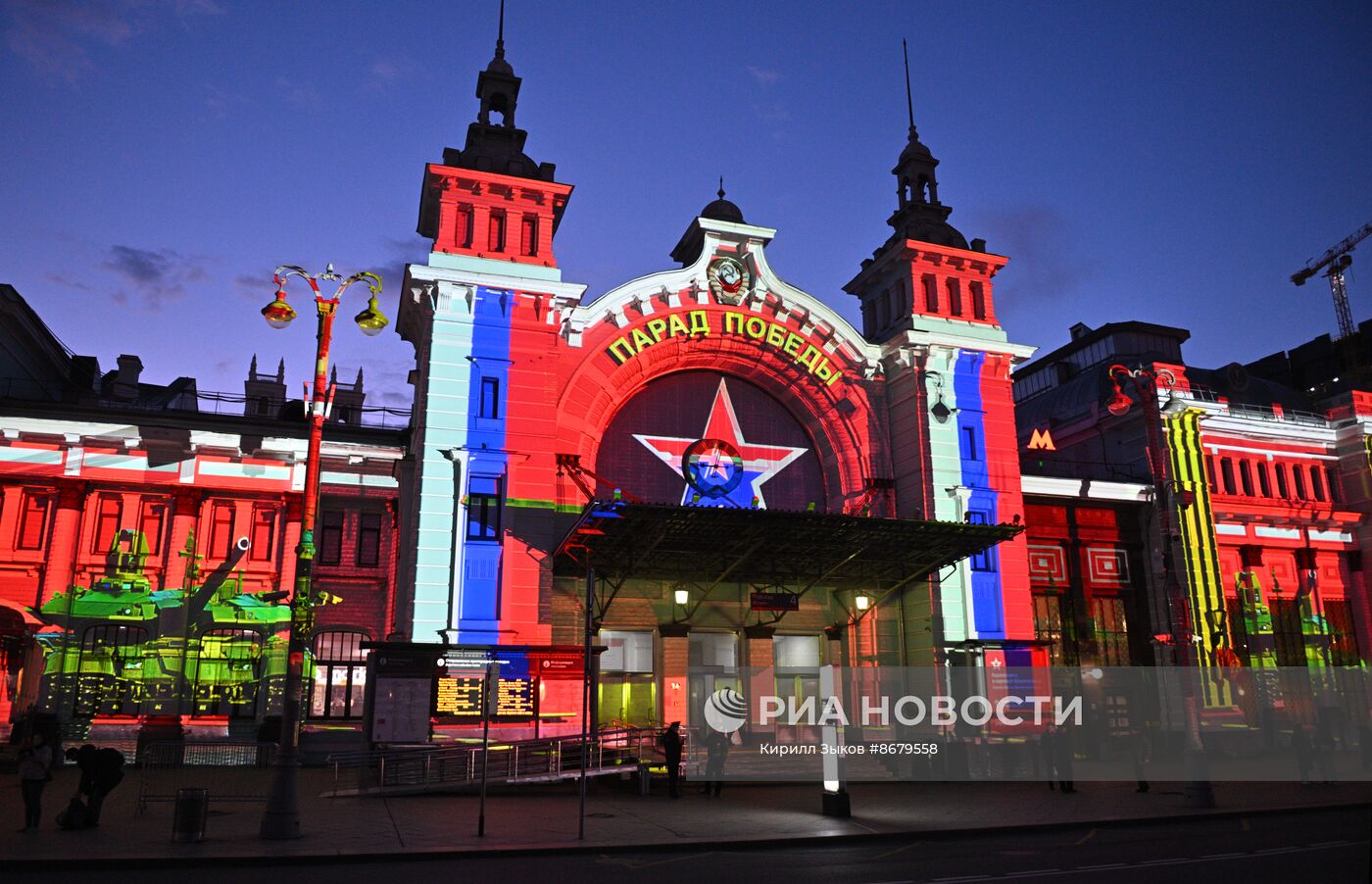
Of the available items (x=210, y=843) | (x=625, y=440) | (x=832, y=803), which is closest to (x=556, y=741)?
(x=832, y=803)

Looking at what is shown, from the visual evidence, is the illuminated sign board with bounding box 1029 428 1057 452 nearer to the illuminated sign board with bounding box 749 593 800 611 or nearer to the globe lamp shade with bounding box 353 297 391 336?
the illuminated sign board with bounding box 749 593 800 611

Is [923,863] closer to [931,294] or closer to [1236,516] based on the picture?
[931,294]

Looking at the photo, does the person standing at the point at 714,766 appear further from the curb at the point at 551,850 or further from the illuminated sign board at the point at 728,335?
the illuminated sign board at the point at 728,335

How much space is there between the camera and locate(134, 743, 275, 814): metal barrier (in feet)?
81.4

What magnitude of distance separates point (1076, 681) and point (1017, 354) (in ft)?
44.4

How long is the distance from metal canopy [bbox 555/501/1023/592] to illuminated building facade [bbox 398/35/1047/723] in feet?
1.94

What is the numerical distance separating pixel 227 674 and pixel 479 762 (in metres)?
12.8

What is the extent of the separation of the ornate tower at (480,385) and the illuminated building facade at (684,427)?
0.07m

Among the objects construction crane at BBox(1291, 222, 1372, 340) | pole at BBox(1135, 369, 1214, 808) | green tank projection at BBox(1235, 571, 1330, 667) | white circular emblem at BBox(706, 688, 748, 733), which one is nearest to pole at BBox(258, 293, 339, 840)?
white circular emblem at BBox(706, 688, 748, 733)

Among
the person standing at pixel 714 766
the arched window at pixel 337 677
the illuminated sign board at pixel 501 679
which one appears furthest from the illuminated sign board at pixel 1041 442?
the arched window at pixel 337 677

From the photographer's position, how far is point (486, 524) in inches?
1211

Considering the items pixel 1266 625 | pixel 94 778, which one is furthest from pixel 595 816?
pixel 1266 625

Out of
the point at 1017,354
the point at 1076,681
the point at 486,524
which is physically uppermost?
the point at 1017,354

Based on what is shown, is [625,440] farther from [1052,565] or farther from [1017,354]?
[1052,565]
